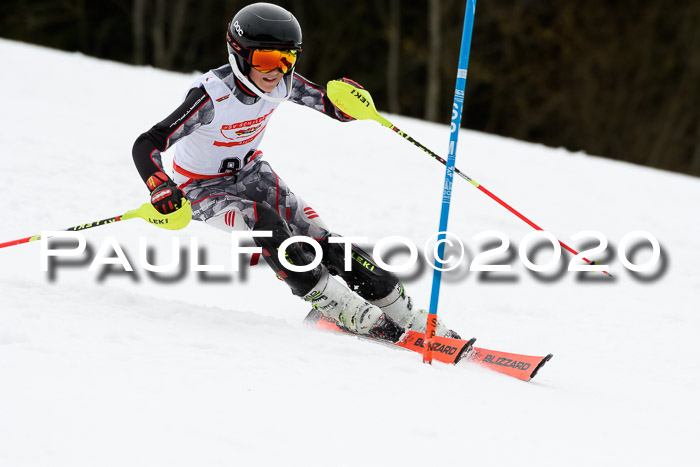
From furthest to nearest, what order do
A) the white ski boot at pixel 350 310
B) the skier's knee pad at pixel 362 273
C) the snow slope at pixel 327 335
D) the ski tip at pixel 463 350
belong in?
the skier's knee pad at pixel 362 273 → the white ski boot at pixel 350 310 → the ski tip at pixel 463 350 → the snow slope at pixel 327 335

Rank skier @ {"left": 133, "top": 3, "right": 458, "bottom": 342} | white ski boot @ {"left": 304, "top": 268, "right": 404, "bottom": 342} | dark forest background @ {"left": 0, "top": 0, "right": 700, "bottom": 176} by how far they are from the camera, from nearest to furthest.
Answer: skier @ {"left": 133, "top": 3, "right": 458, "bottom": 342}
white ski boot @ {"left": 304, "top": 268, "right": 404, "bottom": 342}
dark forest background @ {"left": 0, "top": 0, "right": 700, "bottom": 176}

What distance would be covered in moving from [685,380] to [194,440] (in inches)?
110

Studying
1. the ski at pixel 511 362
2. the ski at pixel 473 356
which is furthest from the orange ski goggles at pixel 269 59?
the ski at pixel 511 362

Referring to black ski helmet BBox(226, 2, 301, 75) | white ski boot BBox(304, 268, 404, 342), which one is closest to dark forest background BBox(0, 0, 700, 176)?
black ski helmet BBox(226, 2, 301, 75)

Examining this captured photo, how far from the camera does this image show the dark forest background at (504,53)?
20781 mm

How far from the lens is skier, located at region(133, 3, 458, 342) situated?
3.49m

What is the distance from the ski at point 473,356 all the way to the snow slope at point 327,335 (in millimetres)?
115

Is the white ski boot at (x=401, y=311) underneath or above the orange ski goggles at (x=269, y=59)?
underneath

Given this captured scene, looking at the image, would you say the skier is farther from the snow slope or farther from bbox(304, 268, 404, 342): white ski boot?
the snow slope

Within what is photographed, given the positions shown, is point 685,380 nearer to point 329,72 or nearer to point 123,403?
point 123,403

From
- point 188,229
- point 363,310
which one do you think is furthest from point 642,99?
point 363,310

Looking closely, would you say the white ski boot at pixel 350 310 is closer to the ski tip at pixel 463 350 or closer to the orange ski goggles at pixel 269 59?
the ski tip at pixel 463 350

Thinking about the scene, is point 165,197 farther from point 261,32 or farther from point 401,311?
point 401,311

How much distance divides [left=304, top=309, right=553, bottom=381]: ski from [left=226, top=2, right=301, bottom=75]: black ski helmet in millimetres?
1478
